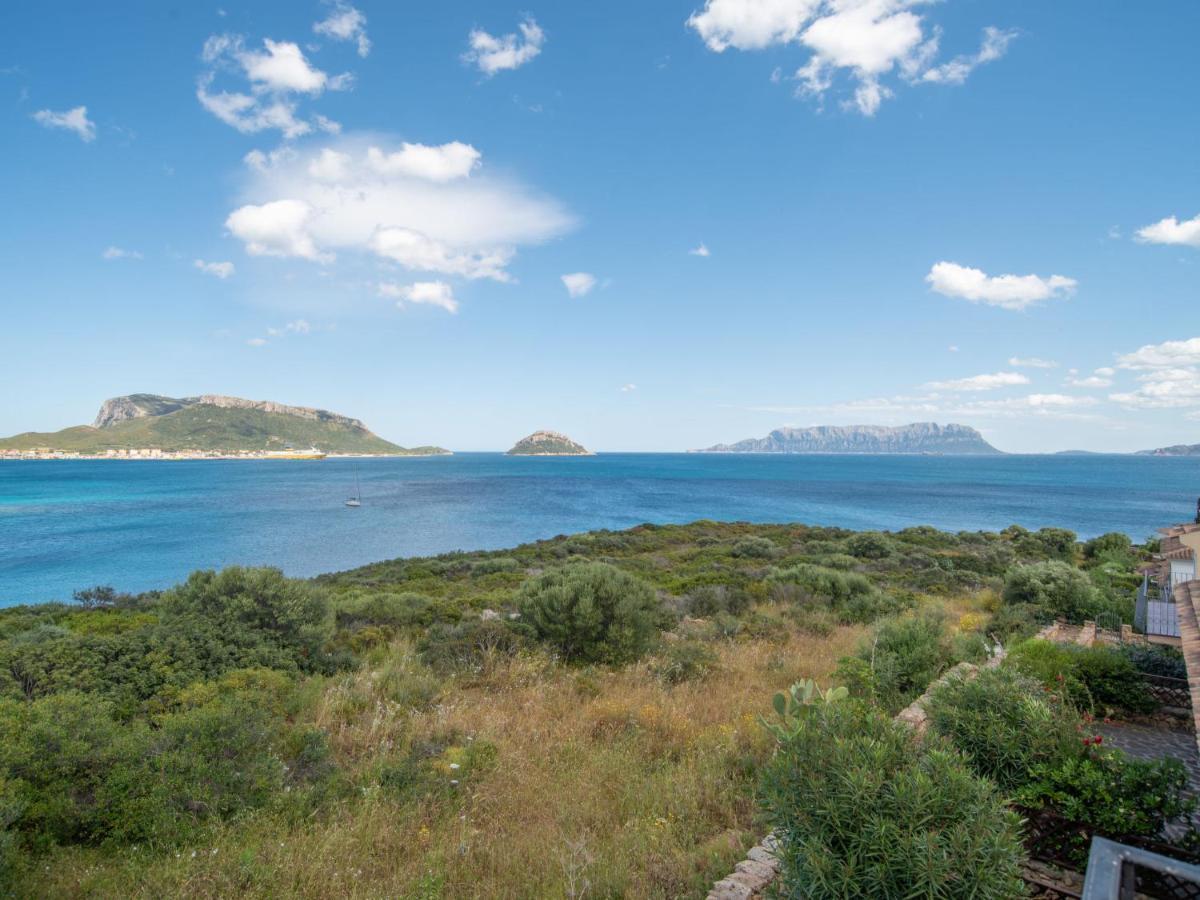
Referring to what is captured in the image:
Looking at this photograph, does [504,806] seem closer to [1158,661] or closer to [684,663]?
[684,663]

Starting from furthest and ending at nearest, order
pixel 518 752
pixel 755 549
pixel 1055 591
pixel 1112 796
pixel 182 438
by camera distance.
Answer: pixel 182 438 < pixel 755 549 < pixel 1055 591 < pixel 518 752 < pixel 1112 796

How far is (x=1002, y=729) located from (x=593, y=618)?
619 cm

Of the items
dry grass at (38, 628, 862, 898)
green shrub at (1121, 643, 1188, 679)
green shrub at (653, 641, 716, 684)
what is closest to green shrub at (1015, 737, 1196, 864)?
dry grass at (38, 628, 862, 898)

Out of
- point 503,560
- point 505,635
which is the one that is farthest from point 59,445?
point 505,635

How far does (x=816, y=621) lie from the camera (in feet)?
41.6

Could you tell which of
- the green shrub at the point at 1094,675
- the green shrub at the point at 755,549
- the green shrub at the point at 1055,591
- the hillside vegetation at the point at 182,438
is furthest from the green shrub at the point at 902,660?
the hillside vegetation at the point at 182,438

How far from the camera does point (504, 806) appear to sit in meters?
4.93

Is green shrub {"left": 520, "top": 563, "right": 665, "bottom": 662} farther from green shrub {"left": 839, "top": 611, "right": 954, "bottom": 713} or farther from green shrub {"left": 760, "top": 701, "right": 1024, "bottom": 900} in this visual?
green shrub {"left": 760, "top": 701, "right": 1024, "bottom": 900}

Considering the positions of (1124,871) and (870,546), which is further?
(870,546)

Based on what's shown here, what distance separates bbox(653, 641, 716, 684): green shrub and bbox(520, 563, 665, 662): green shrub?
518 millimetres

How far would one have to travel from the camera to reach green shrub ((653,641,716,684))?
8.51 meters

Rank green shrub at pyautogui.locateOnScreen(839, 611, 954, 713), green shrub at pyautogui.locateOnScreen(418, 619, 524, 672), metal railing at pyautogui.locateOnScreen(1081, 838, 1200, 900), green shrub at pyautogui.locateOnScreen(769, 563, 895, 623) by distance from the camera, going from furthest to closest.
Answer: green shrub at pyautogui.locateOnScreen(769, 563, 895, 623), green shrub at pyautogui.locateOnScreen(418, 619, 524, 672), green shrub at pyautogui.locateOnScreen(839, 611, 954, 713), metal railing at pyautogui.locateOnScreen(1081, 838, 1200, 900)

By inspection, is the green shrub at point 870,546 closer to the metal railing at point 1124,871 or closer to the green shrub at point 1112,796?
the green shrub at point 1112,796

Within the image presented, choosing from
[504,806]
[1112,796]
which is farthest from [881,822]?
[504,806]
